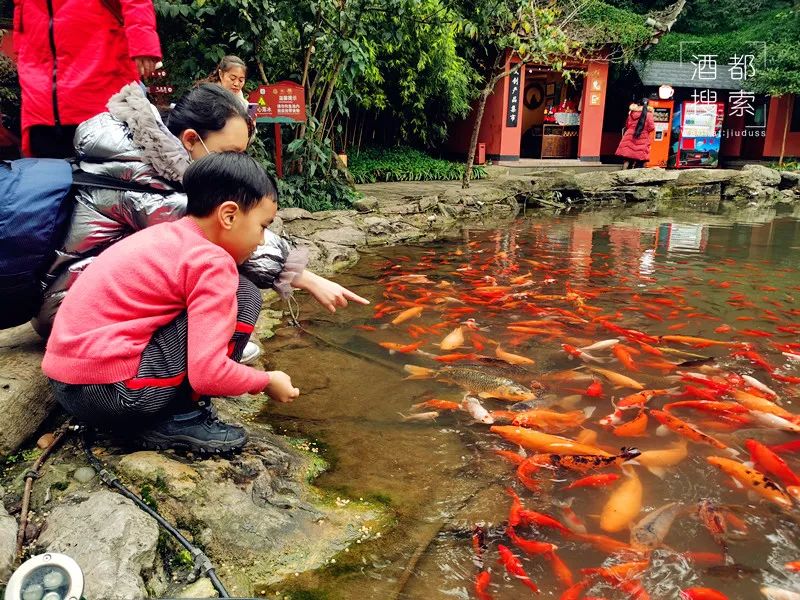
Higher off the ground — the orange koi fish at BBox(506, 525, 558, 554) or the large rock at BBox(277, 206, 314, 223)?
the large rock at BBox(277, 206, 314, 223)

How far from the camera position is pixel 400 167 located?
14.9 meters

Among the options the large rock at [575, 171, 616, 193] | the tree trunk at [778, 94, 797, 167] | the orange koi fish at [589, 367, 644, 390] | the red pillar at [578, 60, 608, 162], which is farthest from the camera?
the tree trunk at [778, 94, 797, 167]

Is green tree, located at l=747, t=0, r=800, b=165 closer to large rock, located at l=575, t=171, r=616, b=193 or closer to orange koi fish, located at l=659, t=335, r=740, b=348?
large rock, located at l=575, t=171, r=616, b=193

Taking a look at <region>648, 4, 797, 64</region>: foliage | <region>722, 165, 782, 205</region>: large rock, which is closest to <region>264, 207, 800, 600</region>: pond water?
<region>722, 165, 782, 205</region>: large rock

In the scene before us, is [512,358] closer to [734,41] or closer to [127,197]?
[127,197]

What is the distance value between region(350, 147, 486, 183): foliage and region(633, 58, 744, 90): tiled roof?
712cm

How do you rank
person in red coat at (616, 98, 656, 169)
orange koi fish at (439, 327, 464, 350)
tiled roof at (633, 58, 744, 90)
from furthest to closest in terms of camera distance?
tiled roof at (633, 58, 744, 90) → person in red coat at (616, 98, 656, 169) → orange koi fish at (439, 327, 464, 350)

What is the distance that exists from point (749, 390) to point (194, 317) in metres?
3.18

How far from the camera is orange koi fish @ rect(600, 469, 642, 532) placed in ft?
8.14

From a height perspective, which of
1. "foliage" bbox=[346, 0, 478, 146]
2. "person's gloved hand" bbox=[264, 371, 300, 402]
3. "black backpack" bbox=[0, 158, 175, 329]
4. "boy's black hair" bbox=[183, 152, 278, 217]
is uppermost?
"foliage" bbox=[346, 0, 478, 146]

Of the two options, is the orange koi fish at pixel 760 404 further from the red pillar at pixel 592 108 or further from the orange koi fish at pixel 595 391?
the red pillar at pixel 592 108

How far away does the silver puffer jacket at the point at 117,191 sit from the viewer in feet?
8.63

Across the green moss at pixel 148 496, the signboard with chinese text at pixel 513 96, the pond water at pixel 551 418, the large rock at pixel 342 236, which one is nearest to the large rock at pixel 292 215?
the large rock at pixel 342 236

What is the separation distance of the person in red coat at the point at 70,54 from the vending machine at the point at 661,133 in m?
18.3
